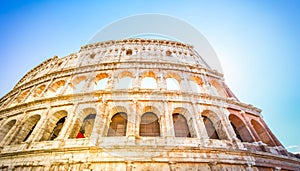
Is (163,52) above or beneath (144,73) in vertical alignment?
above

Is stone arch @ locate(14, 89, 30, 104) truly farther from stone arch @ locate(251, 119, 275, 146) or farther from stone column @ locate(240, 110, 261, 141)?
stone arch @ locate(251, 119, 275, 146)

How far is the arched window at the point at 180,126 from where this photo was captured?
32.2 feet

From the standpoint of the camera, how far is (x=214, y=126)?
10.6 metres

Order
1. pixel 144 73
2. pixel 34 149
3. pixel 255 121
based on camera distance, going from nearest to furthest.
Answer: pixel 34 149, pixel 255 121, pixel 144 73

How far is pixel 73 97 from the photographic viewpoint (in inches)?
429

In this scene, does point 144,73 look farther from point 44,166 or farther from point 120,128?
point 44,166

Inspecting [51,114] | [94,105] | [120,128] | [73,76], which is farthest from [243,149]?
[73,76]

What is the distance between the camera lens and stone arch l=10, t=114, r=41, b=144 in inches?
398

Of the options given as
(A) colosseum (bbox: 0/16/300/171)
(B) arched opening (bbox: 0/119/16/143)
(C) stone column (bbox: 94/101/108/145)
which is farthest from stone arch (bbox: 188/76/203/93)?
(B) arched opening (bbox: 0/119/16/143)

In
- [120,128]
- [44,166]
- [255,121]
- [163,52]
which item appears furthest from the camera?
[163,52]

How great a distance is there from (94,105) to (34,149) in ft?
13.2

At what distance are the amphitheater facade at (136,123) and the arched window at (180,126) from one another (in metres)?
0.05

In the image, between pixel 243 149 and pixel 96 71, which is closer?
pixel 243 149

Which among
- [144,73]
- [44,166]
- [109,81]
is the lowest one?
[44,166]
